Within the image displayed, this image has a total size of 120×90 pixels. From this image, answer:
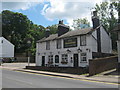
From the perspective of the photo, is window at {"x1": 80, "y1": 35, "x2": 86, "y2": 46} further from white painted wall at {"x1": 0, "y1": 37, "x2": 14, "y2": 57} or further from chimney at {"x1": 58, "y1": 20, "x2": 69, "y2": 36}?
white painted wall at {"x1": 0, "y1": 37, "x2": 14, "y2": 57}

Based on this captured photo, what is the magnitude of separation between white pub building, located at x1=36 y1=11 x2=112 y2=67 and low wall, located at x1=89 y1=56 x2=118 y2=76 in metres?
3.94

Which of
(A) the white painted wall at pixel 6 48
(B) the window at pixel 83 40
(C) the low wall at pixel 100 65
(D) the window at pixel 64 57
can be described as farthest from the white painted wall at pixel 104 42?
(A) the white painted wall at pixel 6 48

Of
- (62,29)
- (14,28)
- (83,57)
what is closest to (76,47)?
(83,57)

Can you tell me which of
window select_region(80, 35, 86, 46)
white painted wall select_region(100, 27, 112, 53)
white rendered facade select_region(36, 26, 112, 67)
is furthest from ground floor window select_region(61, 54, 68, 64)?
white painted wall select_region(100, 27, 112, 53)

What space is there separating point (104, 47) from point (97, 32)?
3.32m

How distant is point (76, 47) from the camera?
24.9 meters

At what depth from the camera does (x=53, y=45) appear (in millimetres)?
28859

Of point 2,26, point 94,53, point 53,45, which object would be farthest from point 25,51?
point 94,53

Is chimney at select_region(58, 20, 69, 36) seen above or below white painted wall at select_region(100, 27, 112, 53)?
above

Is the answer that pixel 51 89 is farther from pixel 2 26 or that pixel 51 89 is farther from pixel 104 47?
pixel 2 26

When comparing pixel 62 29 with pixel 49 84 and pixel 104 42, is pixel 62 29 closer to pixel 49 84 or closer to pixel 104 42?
pixel 104 42

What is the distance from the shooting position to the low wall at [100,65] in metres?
16.1

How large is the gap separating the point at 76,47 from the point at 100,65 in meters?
8.10

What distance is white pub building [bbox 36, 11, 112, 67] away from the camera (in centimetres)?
2364
